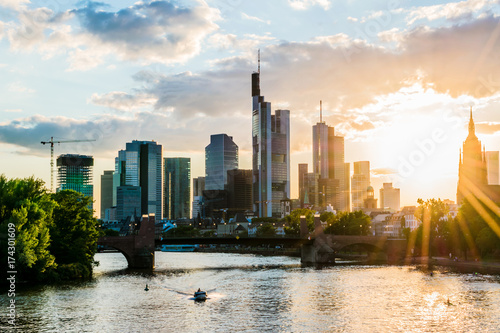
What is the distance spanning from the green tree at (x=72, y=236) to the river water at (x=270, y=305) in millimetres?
4376

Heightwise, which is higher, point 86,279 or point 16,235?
point 16,235

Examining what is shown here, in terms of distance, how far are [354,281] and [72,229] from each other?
51.5 m

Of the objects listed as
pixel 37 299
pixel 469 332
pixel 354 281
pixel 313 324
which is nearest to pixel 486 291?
pixel 354 281

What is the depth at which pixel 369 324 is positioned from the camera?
65875mm

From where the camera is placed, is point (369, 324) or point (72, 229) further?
point (72, 229)

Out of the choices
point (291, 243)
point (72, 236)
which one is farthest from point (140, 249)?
point (291, 243)

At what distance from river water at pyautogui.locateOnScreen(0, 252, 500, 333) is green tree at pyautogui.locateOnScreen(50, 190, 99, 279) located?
438 centimetres

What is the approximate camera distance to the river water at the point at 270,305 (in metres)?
65.3

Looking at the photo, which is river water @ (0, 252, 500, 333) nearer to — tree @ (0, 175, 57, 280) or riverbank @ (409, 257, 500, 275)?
tree @ (0, 175, 57, 280)

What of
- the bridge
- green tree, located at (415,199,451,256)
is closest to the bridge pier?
the bridge

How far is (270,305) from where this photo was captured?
79312 mm

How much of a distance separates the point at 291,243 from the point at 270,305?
88.2 m

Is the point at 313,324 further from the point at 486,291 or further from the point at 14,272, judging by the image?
the point at 14,272

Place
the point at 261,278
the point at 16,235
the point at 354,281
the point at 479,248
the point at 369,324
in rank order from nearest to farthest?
the point at 369,324 → the point at 16,235 → the point at 354,281 → the point at 261,278 → the point at 479,248
